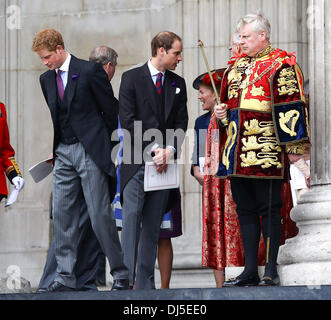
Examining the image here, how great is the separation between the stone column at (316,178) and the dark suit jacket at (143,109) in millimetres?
1111

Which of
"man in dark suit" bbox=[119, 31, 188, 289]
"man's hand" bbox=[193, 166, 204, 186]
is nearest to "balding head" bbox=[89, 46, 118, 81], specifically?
"man in dark suit" bbox=[119, 31, 188, 289]

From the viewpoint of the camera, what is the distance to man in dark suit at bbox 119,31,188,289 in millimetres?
8852

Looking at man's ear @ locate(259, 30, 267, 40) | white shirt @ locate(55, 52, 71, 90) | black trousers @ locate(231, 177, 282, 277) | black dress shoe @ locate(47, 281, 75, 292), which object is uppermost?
man's ear @ locate(259, 30, 267, 40)

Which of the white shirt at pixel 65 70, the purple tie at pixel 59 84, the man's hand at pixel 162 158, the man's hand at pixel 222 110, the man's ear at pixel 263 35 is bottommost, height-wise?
the man's hand at pixel 162 158

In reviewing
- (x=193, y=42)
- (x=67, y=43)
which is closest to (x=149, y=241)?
(x=193, y=42)

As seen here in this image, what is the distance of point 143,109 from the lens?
902cm

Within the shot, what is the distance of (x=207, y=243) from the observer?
30.1 feet

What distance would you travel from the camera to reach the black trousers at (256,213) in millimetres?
8094

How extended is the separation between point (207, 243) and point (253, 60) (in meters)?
1.57

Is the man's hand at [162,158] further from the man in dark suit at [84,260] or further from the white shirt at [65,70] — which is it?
the white shirt at [65,70]

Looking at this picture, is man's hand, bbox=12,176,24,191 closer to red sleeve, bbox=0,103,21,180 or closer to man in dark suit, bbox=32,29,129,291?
red sleeve, bbox=0,103,21,180

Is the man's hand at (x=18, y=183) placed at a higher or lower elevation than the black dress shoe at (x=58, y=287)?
higher

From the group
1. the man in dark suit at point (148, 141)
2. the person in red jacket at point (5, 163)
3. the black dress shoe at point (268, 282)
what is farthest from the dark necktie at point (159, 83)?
the black dress shoe at point (268, 282)
